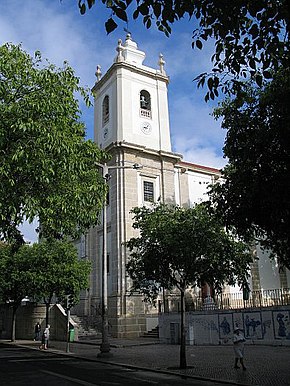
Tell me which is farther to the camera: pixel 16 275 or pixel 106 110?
pixel 106 110

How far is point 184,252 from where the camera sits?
51.1 ft

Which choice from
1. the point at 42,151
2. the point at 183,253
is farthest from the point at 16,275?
the point at 42,151

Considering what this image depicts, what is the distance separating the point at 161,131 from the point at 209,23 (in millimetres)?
30040

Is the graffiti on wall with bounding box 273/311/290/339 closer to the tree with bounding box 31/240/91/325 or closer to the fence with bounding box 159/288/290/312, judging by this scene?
the fence with bounding box 159/288/290/312

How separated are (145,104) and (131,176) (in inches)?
288

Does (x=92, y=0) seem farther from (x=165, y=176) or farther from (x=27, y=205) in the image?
(x=165, y=176)

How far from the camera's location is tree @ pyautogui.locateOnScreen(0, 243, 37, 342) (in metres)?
29.8

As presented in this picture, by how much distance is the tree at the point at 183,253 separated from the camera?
15.6 metres

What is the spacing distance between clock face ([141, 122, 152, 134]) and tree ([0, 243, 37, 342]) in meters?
12.5

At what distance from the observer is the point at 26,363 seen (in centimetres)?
1827

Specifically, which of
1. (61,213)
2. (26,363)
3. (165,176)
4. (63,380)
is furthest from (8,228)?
(165,176)

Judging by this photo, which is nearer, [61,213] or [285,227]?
[285,227]

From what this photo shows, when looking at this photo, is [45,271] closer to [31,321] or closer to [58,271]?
[58,271]

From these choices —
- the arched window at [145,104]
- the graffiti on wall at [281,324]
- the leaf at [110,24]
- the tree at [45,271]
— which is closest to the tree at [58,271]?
the tree at [45,271]
